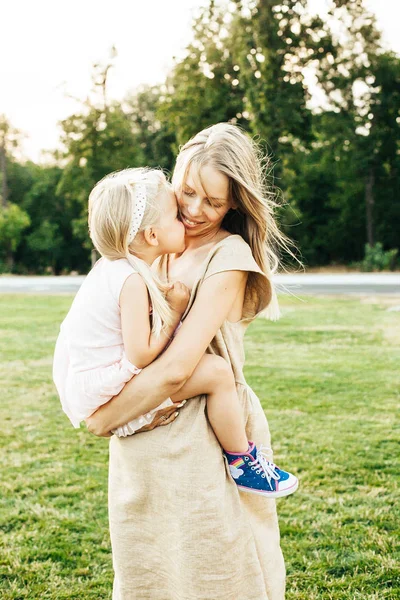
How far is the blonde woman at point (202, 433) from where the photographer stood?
6.78 feet

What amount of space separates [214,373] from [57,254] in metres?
34.3

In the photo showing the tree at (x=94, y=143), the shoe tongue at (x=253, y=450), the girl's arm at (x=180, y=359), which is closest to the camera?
the girl's arm at (x=180, y=359)

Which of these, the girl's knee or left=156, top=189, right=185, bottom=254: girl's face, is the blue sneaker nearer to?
the girl's knee

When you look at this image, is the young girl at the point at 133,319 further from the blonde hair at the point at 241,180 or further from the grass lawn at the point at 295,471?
the grass lawn at the point at 295,471

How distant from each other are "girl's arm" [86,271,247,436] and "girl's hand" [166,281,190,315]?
0.05m

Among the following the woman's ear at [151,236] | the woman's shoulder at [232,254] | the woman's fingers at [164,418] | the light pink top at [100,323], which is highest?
the woman's ear at [151,236]

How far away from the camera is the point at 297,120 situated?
25.7m

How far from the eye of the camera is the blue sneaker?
7.14 feet

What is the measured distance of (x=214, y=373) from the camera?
2035 millimetres

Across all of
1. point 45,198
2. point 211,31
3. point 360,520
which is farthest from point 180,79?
point 360,520

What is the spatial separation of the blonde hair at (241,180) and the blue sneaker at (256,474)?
50 centimetres

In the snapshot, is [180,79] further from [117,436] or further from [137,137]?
[117,436]

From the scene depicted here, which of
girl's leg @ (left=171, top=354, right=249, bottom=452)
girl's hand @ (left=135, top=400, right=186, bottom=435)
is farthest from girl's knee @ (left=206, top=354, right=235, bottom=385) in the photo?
girl's hand @ (left=135, top=400, right=186, bottom=435)

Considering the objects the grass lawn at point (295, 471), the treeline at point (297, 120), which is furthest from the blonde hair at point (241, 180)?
the treeline at point (297, 120)
